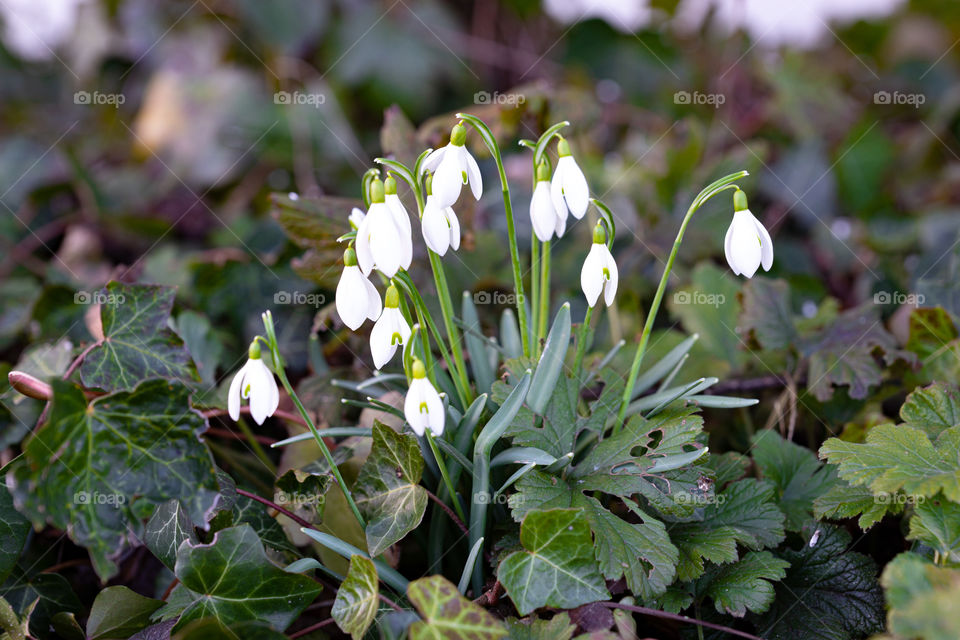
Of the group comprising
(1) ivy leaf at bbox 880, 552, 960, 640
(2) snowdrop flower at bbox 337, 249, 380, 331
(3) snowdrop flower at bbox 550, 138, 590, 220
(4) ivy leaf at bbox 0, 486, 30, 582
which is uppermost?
(3) snowdrop flower at bbox 550, 138, 590, 220

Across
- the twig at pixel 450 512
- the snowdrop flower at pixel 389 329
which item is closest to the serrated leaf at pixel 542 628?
the twig at pixel 450 512

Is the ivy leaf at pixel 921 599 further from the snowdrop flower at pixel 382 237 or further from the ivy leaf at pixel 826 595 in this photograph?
A: the snowdrop flower at pixel 382 237

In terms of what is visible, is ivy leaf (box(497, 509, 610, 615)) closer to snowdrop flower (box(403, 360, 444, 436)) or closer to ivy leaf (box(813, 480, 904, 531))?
snowdrop flower (box(403, 360, 444, 436))

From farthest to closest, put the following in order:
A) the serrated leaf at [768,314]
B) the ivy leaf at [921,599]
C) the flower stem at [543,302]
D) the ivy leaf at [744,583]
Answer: the serrated leaf at [768,314], the flower stem at [543,302], the ivy leaf at [744,583], the ivy leaf at [921,599]

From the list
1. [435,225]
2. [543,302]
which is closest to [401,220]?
[435,225]

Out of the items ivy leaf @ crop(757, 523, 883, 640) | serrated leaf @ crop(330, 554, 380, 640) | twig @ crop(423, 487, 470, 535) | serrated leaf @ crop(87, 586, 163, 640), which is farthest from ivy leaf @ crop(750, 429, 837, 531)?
serrated leaf @ crop(87, 586, 163, 640)

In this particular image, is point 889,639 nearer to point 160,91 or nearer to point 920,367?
point 920,367

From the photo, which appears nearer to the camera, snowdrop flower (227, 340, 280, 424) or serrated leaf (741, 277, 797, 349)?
snowdrop flower (227, 340, 280, 424)
